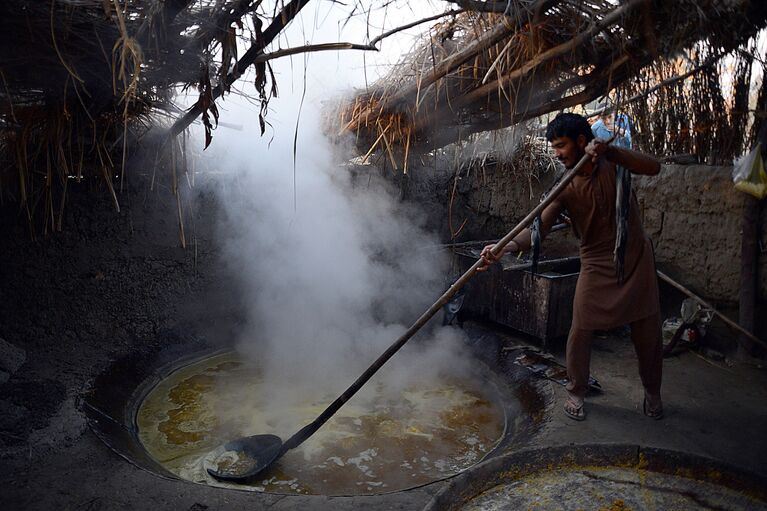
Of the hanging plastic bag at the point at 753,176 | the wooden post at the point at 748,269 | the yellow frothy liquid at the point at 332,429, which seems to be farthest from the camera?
the wooden post at the point at 748,269

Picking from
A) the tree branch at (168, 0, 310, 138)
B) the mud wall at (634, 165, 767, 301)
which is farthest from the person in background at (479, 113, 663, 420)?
the mud wall at (634, 165, 767, 301)

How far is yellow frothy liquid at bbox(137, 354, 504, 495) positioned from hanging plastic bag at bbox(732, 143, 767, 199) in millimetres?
3107

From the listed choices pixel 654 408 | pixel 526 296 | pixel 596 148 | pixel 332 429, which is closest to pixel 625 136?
pixel 526 296

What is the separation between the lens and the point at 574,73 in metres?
3.89

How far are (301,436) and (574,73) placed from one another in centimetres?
344

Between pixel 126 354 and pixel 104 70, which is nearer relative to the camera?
pixel 104 70

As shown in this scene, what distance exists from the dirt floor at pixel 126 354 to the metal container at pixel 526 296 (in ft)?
1.08

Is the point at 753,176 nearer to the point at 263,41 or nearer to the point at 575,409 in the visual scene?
the point at 575,409

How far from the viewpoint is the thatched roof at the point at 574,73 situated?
3145mm

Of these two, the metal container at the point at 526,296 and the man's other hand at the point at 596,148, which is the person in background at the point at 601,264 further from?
the metal container at the point at 526,296

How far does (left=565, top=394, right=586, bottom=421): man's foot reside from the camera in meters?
3.57

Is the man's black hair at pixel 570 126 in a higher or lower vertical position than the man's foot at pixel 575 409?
higher

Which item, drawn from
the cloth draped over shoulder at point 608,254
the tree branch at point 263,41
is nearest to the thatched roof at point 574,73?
the cloth draped over shoulder at point 608,254

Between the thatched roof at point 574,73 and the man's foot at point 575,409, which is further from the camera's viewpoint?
the man's foot at point 575,409
